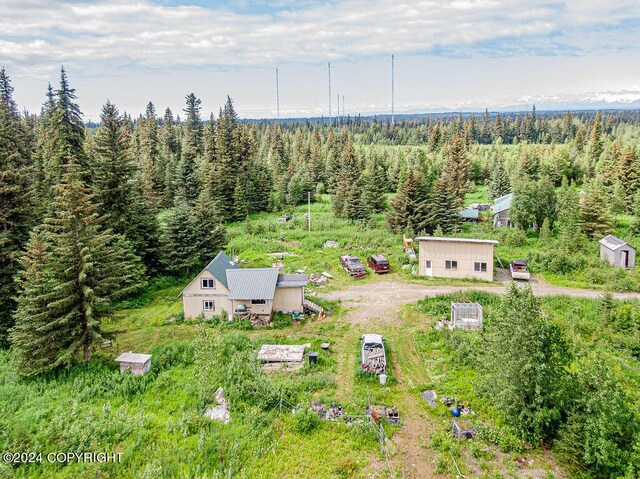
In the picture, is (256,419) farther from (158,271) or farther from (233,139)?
(233,139)

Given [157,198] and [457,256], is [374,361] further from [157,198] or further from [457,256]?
[157,198]

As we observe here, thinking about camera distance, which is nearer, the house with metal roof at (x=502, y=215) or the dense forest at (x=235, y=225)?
the dense forest at (x=235, y=225)

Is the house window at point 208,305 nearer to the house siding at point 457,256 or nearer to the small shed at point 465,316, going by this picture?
the small shed at point 465,316

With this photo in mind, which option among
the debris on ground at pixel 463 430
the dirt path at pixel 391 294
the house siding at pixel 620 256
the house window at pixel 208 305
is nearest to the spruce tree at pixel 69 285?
the house window at pixel 208 305

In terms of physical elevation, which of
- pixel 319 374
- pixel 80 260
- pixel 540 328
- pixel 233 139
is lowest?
pixel 319 374

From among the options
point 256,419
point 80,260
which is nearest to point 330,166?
point 80,260
